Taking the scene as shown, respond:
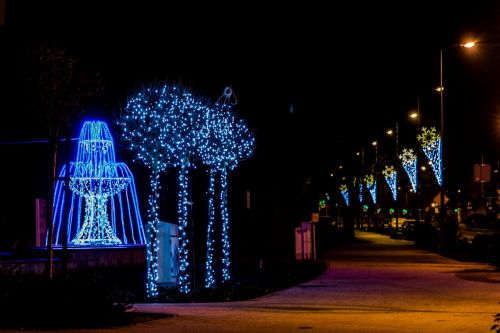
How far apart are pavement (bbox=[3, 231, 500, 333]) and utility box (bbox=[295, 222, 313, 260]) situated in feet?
9.33

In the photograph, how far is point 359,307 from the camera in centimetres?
1948

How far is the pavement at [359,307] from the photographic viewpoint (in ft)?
49.5

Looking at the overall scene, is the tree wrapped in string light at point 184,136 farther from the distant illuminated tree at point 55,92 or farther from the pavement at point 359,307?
the distant illuminated tree at point 55,92

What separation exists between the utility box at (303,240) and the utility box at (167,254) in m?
13.6

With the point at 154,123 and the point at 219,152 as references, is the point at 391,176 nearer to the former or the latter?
the point at 219,152

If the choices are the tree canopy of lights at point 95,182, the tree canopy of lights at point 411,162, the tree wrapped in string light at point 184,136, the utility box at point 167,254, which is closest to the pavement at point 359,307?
the utility box at point 167,254

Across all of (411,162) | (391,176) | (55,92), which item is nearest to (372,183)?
(391,176)

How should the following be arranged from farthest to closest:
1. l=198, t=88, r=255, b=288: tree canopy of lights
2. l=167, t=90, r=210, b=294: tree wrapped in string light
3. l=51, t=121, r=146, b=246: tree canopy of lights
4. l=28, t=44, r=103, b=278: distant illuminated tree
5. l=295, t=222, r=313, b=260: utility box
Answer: l=295, t=222, r=313, b=260: utility box → l=51, t=121, r=146, b=246: tree canopy of lights → l=198, t=88, r=255, b=288: tree canopy of lights → l=167, t=90, r=210, b=294: tree wrapped in string light → l=28, t=44, r=103, b=278: distant illuminated tree

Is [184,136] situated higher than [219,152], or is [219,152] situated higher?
[184,136]

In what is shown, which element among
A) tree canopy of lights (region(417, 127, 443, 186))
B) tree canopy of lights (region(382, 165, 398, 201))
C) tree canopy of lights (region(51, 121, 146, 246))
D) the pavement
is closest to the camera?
the pavement

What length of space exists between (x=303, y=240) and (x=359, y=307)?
1552 centimetres

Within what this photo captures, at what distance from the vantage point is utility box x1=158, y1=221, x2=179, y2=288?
68.7 ft

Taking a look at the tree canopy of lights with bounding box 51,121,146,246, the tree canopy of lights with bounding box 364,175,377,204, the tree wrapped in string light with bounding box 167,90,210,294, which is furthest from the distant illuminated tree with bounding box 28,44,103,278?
the tree canopy of lights with bounding box 364,175,377,204

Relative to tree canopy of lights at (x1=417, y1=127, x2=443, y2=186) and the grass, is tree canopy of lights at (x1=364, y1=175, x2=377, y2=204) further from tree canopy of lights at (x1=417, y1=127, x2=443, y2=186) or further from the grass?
the grass
